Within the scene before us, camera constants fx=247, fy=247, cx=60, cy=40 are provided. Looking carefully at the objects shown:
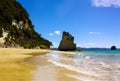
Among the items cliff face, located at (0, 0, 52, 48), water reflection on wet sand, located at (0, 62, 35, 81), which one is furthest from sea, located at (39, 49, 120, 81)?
cliff face, located at (0, 0, 52, 48)

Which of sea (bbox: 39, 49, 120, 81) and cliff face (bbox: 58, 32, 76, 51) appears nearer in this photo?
sea (bbox: 39, 49, 120, 81)

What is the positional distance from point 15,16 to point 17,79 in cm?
7180

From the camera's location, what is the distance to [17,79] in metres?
9.69

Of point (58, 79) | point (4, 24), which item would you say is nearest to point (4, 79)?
point (58, 79)

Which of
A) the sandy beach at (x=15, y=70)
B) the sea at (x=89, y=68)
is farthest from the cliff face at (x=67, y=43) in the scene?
the sandy beach at (x=15, y=70)

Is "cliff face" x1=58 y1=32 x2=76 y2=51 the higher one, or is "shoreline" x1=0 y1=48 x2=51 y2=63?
"cliff face" x1=58 y1=32 x2=76 y2=51

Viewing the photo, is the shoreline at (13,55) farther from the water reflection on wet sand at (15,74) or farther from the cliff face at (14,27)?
the cliff face at (14,27)

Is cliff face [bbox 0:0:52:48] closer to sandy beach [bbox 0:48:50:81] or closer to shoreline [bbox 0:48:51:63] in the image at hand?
shoreline [bbox 0:48:51:63]

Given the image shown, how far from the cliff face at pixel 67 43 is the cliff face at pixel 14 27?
14.8 metres

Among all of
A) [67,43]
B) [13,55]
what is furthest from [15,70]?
[67,43]

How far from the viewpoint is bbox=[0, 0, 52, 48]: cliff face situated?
225 ft

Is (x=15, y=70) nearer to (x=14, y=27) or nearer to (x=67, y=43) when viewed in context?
(x=14, y=27)

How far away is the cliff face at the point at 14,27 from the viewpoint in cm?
6856

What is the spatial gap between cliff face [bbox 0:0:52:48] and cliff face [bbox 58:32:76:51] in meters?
14.8
